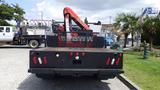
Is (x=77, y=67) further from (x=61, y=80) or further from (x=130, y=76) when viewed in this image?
(x=130, y=76)

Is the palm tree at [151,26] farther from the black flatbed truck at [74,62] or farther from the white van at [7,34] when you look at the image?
the black flatbed truck at [74,62]

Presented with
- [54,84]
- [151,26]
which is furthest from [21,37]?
[54,84]

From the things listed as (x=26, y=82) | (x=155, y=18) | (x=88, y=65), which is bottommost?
(x=26, y=82)

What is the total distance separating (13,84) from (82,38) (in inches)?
120

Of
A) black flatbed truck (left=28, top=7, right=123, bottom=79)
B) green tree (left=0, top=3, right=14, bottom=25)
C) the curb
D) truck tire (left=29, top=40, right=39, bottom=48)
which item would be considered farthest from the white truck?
black flatbed truck (left=28, top=7, right=123, bottom=79)

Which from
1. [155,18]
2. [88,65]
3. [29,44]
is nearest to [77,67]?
[88,65]

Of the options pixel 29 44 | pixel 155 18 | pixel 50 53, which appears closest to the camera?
pixel 50 53

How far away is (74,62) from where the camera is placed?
9.10 metres

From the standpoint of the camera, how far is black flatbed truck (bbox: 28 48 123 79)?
29.5 ft

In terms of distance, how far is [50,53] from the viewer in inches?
353

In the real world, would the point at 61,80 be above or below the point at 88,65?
below

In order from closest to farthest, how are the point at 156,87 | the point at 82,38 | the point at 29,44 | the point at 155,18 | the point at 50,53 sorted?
1. the point at 50,53
2. the point at 156,87
3. the point at 82,38
4. the point at 155,18
5. the point at 29,44

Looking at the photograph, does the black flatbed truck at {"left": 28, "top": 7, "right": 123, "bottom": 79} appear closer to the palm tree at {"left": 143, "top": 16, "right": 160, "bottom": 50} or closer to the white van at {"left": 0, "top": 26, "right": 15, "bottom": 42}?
Answer: the palm tree at {"left": 143, "top": 16, "right": 160, "bottom": 50}

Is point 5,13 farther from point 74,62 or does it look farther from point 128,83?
point 74,62
